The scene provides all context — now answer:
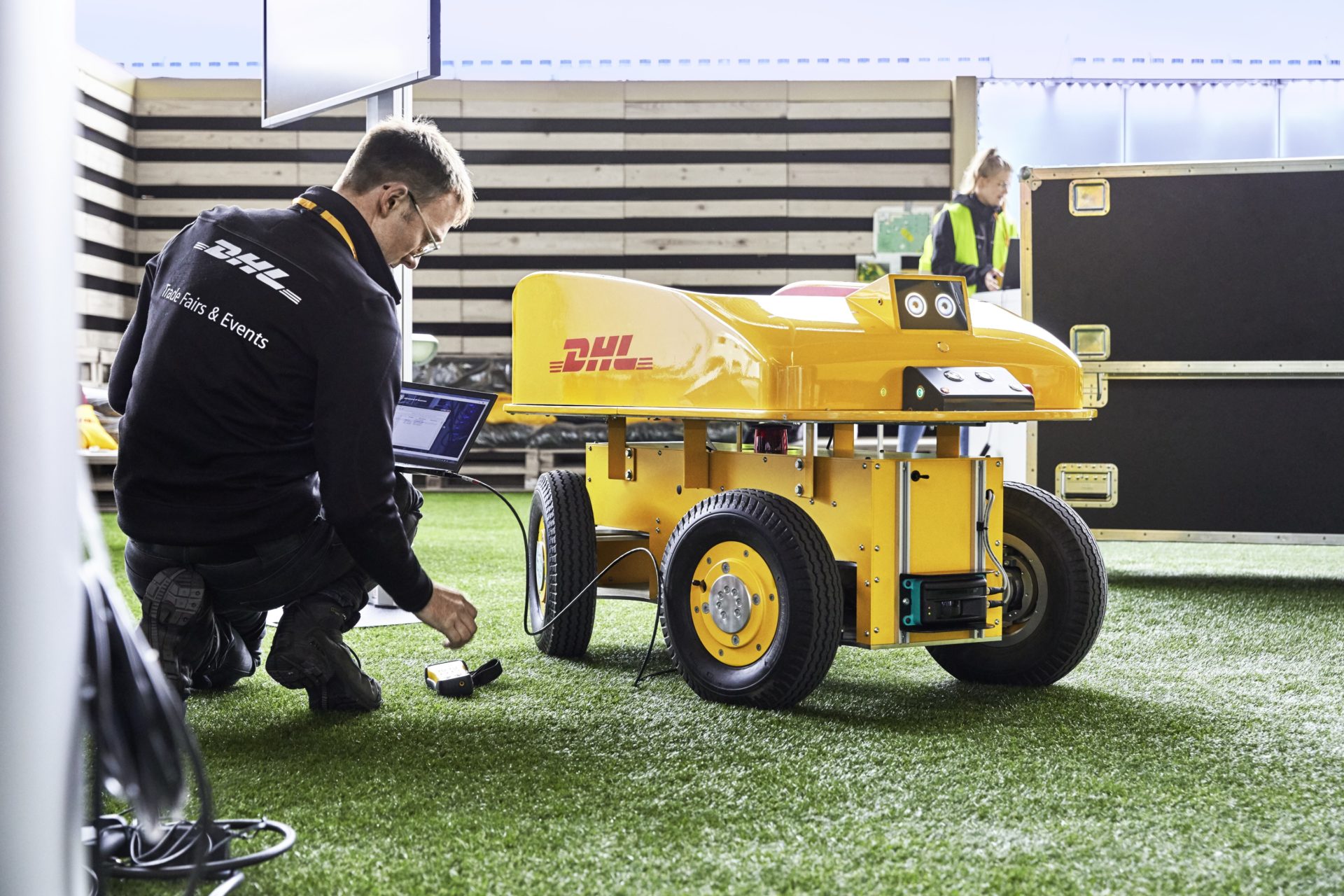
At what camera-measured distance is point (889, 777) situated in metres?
1.64

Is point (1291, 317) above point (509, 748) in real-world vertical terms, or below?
above

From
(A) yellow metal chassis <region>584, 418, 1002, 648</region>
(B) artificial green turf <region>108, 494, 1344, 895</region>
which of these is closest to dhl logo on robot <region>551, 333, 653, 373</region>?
(A) yellow metal chassis <region>584, 418, 1002, 648</region>

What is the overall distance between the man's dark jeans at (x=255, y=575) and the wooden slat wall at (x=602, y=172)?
6.82 meters

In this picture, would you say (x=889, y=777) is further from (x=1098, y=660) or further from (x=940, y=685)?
(x=1098, y=660)

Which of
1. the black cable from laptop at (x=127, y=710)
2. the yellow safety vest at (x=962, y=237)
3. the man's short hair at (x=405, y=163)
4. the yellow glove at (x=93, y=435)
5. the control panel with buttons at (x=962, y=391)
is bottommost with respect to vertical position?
the black cable from laptop at (x=127, y=710)

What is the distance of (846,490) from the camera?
2061 mm

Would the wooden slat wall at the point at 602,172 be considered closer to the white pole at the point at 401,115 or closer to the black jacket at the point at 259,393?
the white pole at the point at 401,115

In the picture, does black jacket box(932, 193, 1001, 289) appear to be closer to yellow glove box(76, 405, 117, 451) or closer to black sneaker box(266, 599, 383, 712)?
black sneaker box(266, 599, 383, 712)

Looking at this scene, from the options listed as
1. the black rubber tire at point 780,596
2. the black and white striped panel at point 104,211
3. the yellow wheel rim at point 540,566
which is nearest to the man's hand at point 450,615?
the black rubber tire at point 780,596

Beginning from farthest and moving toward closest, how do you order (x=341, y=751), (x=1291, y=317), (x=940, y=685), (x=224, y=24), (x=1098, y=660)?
(x=224, y=24)
(x=1291, y=317)
(x=1098, y=660)
(x=940, y=685)
(x=341, y=751)

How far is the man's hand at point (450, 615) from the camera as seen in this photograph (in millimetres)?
1777

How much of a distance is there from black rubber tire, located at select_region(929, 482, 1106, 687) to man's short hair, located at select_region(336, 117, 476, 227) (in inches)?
47.1

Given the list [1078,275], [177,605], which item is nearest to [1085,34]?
[1078,275]

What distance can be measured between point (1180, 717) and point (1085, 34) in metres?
6.74
